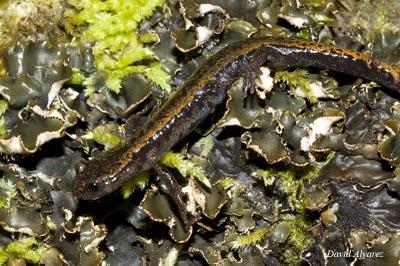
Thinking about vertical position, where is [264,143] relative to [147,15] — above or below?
below

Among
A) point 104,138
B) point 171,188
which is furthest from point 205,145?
point 104,138

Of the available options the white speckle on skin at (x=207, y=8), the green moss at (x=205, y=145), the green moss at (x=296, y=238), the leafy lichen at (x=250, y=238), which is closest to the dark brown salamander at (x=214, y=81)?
the green moss at (x=205, y=145)

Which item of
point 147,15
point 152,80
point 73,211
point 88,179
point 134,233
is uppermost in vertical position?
point 147,15

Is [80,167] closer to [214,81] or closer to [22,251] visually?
[22,251]

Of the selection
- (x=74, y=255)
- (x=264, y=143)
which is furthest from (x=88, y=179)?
(x=264, y=143)

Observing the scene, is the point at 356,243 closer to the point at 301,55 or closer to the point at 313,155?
the point at 313,155

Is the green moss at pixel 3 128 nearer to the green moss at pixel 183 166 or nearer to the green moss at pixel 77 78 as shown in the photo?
the green moss at pixel 77 78

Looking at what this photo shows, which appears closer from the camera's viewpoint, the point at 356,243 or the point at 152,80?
the point at 356,243

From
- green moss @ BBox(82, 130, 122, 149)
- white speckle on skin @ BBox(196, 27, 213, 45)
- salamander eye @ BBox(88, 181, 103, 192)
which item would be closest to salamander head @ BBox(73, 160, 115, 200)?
salamander eye @ BBox(88, 181, 103, 192)
